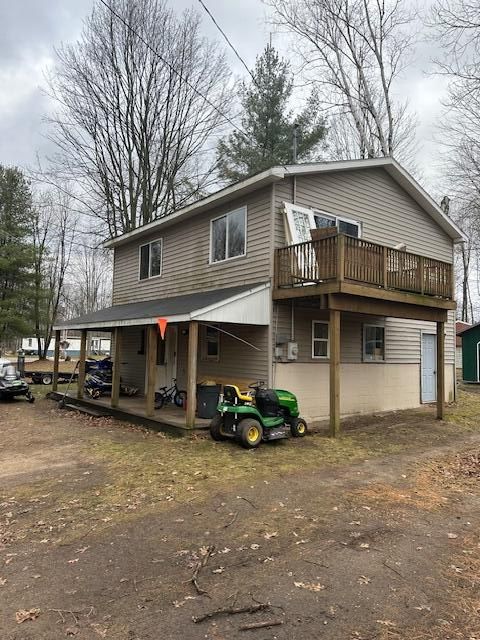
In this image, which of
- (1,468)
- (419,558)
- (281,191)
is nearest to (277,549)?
(419,558)

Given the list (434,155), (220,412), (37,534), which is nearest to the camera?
(37,534)

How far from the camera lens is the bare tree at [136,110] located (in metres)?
21.0

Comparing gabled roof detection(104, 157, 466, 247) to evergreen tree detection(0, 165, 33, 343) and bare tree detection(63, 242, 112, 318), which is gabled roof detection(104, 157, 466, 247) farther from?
bare tree detection(63, 242, 112, 318)

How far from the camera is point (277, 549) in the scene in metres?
4.00

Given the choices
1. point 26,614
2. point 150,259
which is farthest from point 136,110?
point 26,614

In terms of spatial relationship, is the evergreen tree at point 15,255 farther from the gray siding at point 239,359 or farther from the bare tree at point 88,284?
the gray siding at point 239,359

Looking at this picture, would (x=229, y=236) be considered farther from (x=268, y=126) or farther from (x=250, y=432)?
(x=268, y=126)

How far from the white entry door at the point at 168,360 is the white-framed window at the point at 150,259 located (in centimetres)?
230

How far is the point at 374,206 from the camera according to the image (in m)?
12.5

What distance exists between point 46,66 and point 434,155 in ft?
57.8

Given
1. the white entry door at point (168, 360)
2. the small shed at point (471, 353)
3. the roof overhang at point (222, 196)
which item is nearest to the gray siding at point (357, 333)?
the roof overhang at point (222, 196)

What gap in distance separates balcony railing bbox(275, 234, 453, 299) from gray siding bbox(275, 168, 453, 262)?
0.86m

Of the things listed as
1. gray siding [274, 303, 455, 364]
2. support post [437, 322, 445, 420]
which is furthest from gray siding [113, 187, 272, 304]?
support post [437, 322, 445, 420]

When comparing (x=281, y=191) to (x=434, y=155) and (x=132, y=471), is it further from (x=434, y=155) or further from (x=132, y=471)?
(x=434, y=155)
